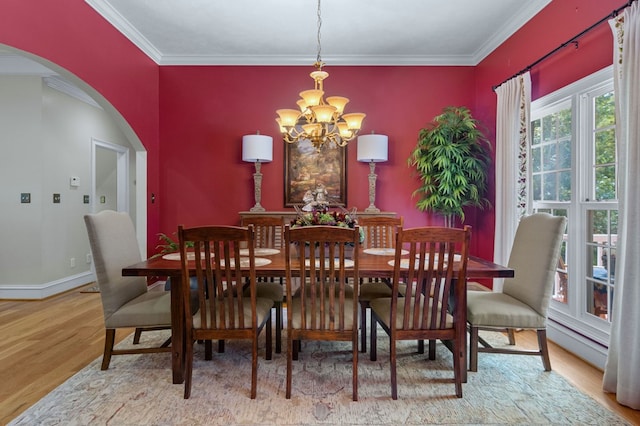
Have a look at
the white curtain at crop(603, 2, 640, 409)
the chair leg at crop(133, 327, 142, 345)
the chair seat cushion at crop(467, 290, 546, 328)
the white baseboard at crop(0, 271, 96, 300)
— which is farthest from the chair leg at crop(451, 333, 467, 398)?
the white baseboard at crop(0, 271, 96, 300)

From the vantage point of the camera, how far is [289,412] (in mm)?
1798

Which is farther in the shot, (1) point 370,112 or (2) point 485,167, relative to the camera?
(1) point 370,112

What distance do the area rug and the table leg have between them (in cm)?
10

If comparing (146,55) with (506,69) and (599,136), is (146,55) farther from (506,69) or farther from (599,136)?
(599,136)

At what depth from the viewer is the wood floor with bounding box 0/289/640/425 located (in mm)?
1980

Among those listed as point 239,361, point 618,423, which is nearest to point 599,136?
point 618,423

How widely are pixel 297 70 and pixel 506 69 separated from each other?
2.39 metres

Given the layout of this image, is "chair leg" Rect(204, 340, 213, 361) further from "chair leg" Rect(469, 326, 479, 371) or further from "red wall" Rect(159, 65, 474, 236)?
"red wall" Rect(159, 65, 474, 236)

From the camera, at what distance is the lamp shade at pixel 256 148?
3967 mm

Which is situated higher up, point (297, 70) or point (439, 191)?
point (297, 70)

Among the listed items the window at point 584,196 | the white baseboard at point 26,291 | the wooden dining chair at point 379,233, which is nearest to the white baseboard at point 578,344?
the window at point 584,196

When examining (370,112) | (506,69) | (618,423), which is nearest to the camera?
(618,423)

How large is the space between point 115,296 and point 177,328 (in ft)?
1.64

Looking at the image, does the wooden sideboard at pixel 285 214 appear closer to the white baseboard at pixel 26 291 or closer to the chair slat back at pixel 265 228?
the chair slat back at pixel 265 228
